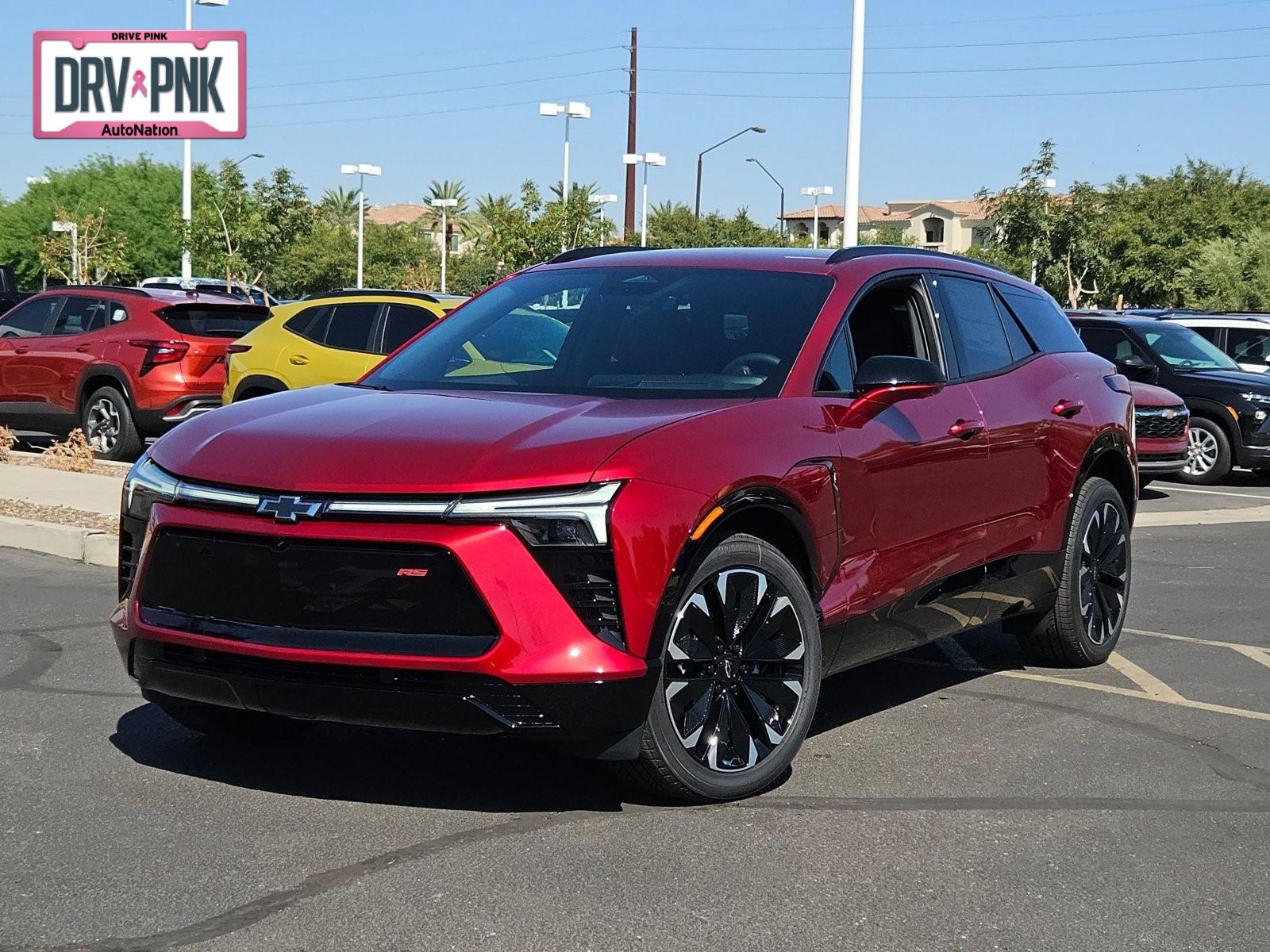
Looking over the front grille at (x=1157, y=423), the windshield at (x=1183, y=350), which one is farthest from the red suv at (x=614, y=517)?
the windshield at (x=1183, y=350)

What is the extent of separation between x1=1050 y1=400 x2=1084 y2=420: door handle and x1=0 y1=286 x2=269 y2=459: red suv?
1028 cm

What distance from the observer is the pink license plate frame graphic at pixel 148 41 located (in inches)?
1277

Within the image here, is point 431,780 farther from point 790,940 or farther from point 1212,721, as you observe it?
point 1212,721

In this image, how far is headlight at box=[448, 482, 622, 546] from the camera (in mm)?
4656

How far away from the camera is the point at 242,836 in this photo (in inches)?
190

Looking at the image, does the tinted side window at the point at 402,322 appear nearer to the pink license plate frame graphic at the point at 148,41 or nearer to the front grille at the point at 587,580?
the front grille at the point at 587,580

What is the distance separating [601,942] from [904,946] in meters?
0.71

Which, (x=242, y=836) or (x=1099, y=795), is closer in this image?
(x=242, y=836)

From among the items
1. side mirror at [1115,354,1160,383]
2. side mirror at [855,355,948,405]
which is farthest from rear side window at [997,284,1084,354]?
side mirror at [1115,354,1160,383]

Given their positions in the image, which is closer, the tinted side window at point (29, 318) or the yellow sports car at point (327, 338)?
the yellow sports car at point (327, 338)

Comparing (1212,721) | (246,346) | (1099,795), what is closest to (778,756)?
(1099,795)

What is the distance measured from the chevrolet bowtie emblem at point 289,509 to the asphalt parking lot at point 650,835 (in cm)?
90

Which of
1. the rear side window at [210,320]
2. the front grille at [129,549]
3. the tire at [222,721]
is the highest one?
the rear side window at [210,320]

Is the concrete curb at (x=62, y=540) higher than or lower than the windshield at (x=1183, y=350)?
lower
